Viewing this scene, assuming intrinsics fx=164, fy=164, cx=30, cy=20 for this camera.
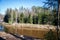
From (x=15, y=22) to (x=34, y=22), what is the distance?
3.84 ft

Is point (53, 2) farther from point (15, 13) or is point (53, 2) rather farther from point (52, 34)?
point (15, 13)

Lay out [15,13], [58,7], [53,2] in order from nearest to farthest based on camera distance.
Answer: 1. [58,7]
2. [53,2]
3. [15,13]

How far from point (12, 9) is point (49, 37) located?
3556mm

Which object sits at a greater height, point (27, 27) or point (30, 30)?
point (27, 27)

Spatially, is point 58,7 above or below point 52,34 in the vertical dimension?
above

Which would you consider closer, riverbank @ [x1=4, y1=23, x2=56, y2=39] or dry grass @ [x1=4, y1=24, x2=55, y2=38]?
riverbank @ [x1=4, y1=23, x2=56, y2=39]

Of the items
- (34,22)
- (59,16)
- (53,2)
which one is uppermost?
(53,2)

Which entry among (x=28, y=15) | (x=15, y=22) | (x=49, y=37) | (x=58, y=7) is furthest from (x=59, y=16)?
(x=28, y=15)

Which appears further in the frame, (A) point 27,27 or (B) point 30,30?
(B) point 30,30

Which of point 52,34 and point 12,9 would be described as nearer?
point 52,34

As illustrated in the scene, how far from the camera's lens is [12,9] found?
273 inches

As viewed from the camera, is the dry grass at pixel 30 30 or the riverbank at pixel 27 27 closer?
the riverbank at pixel 27 27

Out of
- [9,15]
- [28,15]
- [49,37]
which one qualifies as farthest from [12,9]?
[49,37]

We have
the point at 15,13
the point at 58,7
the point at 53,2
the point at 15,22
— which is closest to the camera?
the point at 58,7
